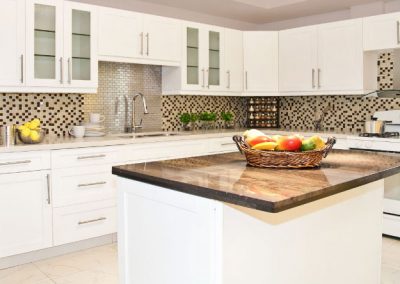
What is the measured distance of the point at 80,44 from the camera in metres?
3.98

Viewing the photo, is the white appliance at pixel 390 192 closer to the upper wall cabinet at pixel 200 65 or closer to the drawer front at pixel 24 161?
the upper wall cabinet at pixel 200 65

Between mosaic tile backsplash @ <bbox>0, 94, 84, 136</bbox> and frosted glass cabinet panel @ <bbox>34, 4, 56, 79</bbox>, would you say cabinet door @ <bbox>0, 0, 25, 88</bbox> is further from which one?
mosaic tile backsplash @ <bbox>0, 94, 84, 136</bbox>

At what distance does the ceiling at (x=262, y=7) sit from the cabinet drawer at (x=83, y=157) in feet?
6.52

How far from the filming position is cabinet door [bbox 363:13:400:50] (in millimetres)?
4418

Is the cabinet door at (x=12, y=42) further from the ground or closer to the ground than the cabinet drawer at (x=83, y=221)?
further from the ground

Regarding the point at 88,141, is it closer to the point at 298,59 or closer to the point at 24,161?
the point at 24,161

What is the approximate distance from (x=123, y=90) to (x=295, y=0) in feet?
7.06

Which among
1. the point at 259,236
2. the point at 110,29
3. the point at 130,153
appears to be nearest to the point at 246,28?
the point at 110,29

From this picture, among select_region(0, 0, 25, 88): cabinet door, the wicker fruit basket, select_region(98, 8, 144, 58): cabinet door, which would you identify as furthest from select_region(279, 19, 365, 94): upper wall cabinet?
select_region(0, 0, 25, 88): cabinet door

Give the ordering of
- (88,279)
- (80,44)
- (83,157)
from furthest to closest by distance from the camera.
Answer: (80,44) → (83,157) → (88,279)

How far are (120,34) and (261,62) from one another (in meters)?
1.93

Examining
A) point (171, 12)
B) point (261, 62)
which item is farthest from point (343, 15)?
point (171, 12)

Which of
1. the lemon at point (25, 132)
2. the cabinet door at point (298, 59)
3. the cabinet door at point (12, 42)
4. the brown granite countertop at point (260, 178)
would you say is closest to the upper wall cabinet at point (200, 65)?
the cabinet door at point (298, 59)

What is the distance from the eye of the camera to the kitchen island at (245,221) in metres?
1.67
